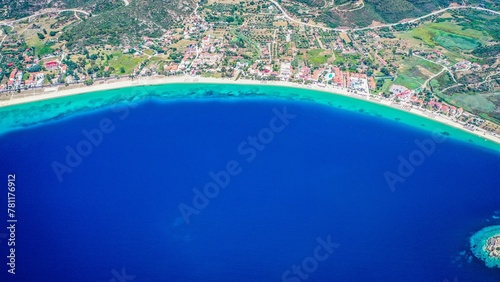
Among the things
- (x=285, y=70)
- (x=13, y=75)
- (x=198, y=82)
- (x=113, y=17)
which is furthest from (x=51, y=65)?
(x=285, y=70)

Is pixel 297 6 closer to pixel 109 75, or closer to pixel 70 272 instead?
pixel 109 75

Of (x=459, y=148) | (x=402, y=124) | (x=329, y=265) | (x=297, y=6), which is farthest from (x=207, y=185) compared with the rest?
(x=297, y=6)

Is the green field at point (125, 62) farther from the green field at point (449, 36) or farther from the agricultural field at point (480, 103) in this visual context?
the green field at point (449, 36)

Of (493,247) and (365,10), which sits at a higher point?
(365,10)

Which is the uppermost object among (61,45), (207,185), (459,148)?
(61,45)

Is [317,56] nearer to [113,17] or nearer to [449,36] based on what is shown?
[449,36]

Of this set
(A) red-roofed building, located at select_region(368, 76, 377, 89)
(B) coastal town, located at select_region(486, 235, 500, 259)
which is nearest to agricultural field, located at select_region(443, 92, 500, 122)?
(A) red-roofed building, located at select_region(368, 76, 377, 89)

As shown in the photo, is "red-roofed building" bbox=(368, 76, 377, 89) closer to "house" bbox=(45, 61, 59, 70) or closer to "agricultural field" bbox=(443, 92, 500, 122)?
"agricultural field" bbox=(443, 92, 500, 122)
